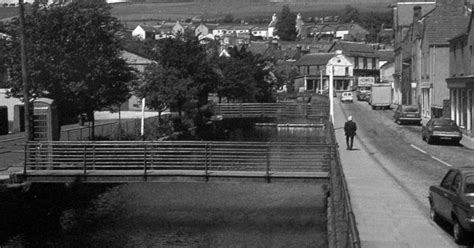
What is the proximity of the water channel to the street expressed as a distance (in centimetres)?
317

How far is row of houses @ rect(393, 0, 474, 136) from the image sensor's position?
5222cm

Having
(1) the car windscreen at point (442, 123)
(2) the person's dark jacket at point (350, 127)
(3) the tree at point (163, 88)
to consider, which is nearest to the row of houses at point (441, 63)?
(1) the car windscreen at point (442, 123)

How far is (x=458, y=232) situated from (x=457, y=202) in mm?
645

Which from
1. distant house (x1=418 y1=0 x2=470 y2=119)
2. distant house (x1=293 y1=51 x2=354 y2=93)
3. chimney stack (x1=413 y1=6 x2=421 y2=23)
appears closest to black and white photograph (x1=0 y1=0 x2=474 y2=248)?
distant house (x1=418 y1=0 x2=470 y2=119)

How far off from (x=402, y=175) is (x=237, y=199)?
21.0 ft

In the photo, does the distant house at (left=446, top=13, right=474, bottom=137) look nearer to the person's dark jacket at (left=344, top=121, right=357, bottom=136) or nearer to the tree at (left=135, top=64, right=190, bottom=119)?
the person's dark jacket at (left=344, top=121, right=357, bottom=136)

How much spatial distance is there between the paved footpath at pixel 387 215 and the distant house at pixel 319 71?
111 metres

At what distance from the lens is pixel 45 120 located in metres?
30.0

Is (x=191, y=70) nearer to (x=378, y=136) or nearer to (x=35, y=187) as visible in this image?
(x=378, y=136)

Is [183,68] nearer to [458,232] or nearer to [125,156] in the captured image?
[125,156]

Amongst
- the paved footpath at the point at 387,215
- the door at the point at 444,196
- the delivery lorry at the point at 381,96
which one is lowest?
the paved footpath at the point at 387,215

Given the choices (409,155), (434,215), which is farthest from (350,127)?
(434,215)

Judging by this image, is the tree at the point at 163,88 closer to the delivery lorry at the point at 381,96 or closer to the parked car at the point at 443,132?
the parked car at the point at 443,132

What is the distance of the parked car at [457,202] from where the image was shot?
15.5 meters
